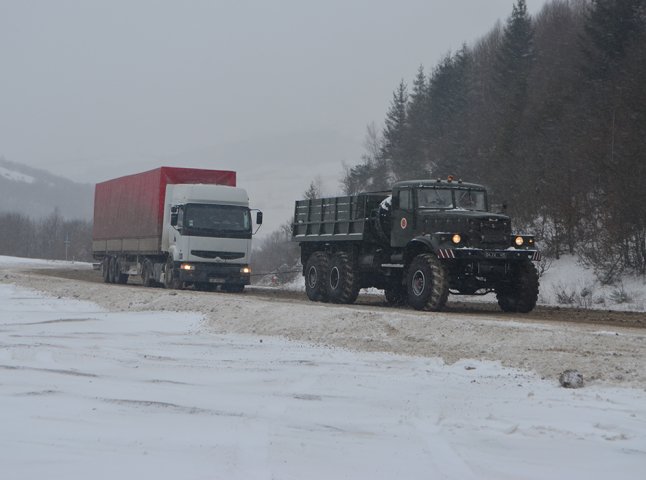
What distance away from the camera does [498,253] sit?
1861 cm

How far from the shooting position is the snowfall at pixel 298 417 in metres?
6.59

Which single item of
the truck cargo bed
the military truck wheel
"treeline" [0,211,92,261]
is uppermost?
"treeline" [0,211,92,261]

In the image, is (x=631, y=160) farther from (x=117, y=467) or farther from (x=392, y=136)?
(x=392, y=136)

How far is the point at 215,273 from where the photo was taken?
2891 centimetres

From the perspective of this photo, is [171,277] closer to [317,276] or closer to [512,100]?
[317,276]

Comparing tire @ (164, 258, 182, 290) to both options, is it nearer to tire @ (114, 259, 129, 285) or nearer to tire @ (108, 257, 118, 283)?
tire @ (114, 259, 129, 285)

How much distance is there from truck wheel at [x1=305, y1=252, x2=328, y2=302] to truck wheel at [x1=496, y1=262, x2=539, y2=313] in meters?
5.11

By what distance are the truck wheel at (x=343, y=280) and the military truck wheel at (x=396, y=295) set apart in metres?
0.95

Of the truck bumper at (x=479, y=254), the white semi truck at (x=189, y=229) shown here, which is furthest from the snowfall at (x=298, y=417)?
the white semi truck at (x=189, y=229)

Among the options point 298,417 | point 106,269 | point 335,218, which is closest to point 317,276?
point 335,218

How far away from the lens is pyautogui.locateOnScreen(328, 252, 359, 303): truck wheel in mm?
22391

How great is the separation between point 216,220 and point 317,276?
630cm

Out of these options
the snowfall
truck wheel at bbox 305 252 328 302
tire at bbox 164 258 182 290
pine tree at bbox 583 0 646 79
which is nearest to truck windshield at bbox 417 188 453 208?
truck wheel at bbox 305 252 328 302

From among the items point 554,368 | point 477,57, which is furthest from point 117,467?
point 477,57
